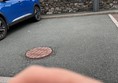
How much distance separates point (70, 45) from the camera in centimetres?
661

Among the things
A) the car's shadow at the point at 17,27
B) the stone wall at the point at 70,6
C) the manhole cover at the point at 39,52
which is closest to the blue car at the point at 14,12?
the car's shadow at the point at 17,27

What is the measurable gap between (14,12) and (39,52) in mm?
2971

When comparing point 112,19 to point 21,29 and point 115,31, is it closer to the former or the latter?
point 115,31

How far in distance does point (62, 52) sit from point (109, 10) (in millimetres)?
5815

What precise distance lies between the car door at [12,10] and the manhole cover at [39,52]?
2.40 metres

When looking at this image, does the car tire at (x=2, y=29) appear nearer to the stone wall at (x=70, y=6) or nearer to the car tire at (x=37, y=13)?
the car tire at (x=37, y=13)

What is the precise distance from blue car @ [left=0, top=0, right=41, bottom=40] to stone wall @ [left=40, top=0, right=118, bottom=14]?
1196 millimetres

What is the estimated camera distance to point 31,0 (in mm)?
9953

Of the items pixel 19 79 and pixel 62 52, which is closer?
pixel 19 79

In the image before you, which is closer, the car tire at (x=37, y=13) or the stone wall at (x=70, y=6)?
the car tire at (x=37, y=13)

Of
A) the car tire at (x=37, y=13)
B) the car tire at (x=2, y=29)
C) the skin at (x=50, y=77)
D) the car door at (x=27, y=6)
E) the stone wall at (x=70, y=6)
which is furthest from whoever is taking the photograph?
the stone wall at (x=70, y=6)

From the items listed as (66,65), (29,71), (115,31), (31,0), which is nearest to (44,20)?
(31,0)

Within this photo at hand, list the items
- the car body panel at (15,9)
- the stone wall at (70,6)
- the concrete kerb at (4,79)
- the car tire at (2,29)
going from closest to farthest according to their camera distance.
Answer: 1. the concrete kerb at (4,79)
2. the car tire at (2,29)
3. the car body panel at (15,9)
4. the stone wall at (70,6)

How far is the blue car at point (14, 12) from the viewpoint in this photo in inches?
317
